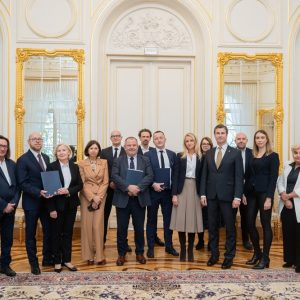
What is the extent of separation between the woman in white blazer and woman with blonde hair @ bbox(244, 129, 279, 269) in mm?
194

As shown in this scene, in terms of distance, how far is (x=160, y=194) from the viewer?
544 cm

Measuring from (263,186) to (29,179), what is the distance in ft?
7.84

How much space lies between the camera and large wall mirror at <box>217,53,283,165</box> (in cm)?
717

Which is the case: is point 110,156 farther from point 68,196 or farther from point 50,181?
point 50,181

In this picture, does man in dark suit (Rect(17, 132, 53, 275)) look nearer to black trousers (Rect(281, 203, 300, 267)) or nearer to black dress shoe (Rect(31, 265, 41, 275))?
black dress shoe (Rect(31, 265, 41, 275))

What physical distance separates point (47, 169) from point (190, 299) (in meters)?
1.93

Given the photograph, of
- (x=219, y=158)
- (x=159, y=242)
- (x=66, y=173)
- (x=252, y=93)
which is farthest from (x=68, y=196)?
(x=252, y=93)

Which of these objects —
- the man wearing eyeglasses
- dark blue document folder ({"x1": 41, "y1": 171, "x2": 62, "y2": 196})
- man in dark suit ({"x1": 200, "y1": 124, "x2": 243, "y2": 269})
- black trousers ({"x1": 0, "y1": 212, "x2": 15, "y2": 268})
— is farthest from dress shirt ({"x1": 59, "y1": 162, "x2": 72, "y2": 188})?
man in dark suit ({"x1": 200, "y1": 124, "x2": 243, "y2": 269})

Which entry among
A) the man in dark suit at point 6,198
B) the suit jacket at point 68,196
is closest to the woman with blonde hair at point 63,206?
the suit jacket at point 68,196

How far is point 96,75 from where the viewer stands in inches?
277

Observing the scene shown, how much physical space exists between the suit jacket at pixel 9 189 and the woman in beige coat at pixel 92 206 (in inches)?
29.3

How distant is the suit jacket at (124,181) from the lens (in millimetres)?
5020

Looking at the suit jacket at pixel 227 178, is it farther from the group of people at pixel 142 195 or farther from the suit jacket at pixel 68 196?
the suit jacket at pixel 68 196

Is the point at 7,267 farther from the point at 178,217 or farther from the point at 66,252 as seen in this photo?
the point at 178,217
